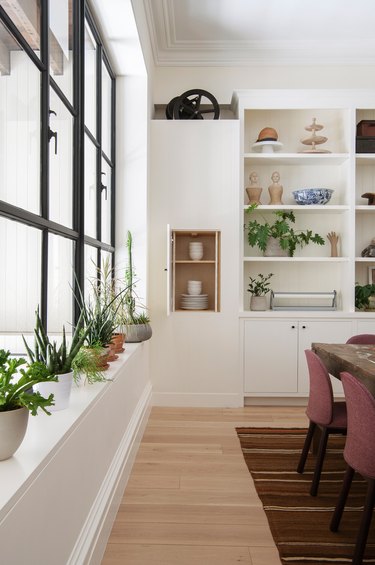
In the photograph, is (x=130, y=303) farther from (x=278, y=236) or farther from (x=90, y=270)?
(x=278, y=236)

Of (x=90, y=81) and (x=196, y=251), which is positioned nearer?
(x=90, y=81)

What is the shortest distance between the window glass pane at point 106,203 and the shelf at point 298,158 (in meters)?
1.30

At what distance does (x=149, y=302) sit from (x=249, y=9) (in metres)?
2.55

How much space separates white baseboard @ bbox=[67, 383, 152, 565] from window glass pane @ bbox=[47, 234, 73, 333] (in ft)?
2.45

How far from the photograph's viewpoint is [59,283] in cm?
241

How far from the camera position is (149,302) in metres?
4.21

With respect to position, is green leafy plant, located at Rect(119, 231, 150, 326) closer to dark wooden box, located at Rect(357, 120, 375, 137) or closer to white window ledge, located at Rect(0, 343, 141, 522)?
white window ledge, located at Rect(0, 343, 141, 522)

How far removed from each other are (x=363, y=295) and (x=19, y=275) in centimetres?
332

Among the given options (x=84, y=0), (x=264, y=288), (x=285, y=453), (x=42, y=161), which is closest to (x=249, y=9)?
(x=84, y=0)

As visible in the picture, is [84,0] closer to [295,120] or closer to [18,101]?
[18,101]

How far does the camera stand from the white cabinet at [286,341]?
4207mm

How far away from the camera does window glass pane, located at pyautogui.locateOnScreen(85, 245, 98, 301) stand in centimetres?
299

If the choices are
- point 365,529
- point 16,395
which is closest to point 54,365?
point 16,395

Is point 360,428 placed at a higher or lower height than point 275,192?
lower
